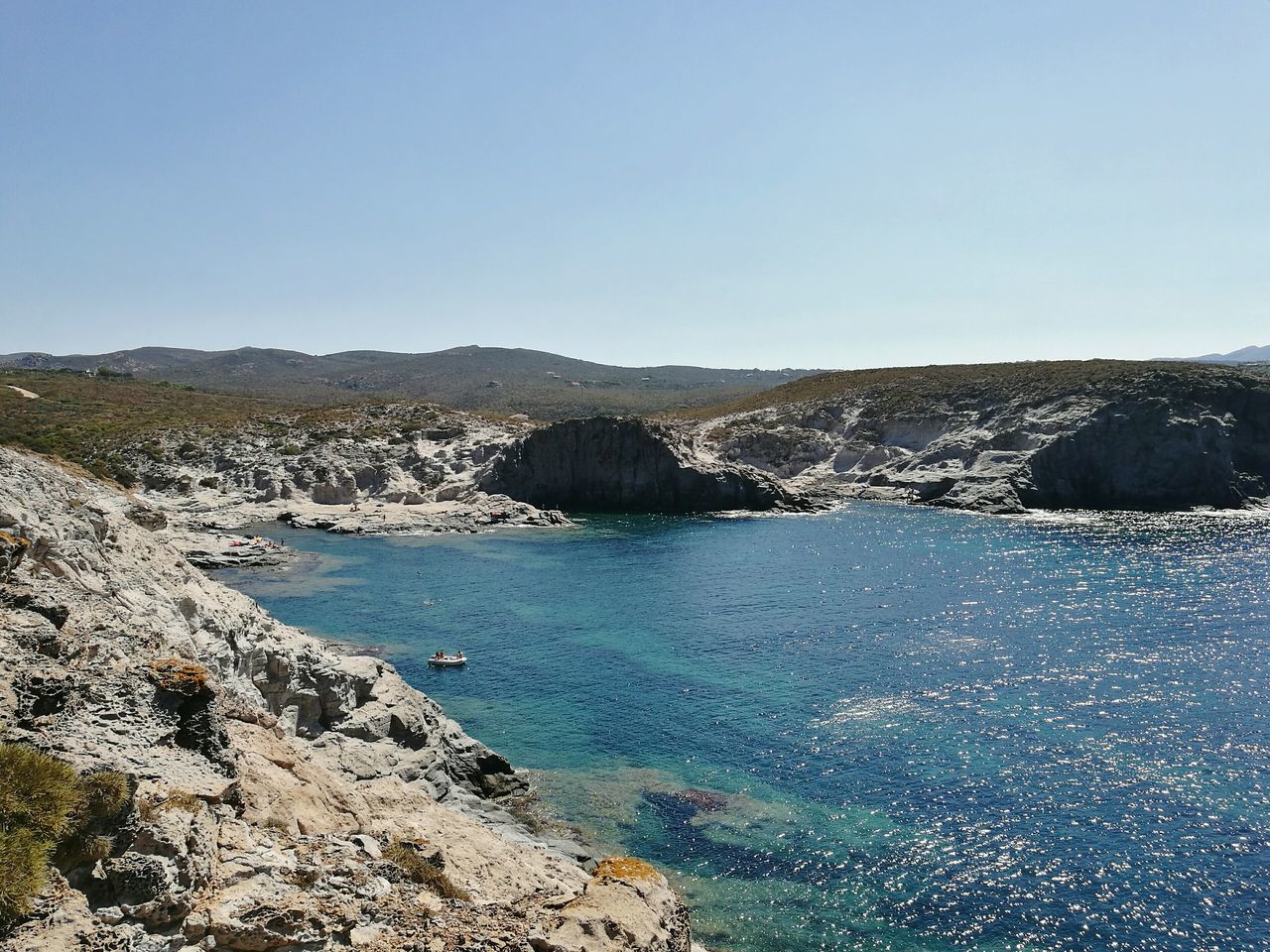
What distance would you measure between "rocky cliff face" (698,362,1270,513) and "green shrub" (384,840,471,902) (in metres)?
90.9

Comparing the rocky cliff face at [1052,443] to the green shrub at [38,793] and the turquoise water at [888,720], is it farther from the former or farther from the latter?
the green shrub at [38,793]

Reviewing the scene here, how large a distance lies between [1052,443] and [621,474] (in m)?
53.3

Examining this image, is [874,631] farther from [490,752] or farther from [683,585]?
[490,752]

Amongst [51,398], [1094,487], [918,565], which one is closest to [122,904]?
[918,565]

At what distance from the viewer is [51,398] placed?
118750 millimetres

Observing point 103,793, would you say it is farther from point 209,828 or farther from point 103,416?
point 103,416

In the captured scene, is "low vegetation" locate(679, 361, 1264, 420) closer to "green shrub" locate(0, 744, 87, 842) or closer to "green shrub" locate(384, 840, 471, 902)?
"green shrub" locate(384, 840, 471, 902)

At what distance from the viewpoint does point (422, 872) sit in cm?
1195

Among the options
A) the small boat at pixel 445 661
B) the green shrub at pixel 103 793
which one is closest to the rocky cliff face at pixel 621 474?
the small boat at pixel 445 661

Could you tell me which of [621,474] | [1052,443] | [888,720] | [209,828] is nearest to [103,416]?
[621,474]

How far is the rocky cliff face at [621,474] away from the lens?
99312mm

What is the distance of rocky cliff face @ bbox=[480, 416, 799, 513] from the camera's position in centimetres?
9931

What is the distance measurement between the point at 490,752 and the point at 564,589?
3083cm

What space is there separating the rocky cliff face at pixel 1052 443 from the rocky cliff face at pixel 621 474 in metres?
13.5
